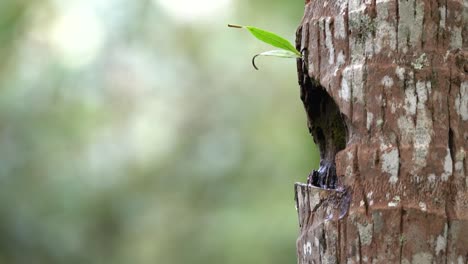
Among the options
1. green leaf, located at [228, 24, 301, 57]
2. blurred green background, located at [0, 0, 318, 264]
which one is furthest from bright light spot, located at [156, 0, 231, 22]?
green leaf, located at [228, 24, 301, 57]

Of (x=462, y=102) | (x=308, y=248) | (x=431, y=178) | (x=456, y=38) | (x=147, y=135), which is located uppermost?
(x=456, y=38)

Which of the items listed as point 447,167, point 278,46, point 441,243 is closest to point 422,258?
point 441,243

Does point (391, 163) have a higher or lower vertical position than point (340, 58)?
lower

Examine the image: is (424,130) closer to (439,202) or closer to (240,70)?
(439,202)

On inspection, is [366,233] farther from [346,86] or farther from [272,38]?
[272,38]

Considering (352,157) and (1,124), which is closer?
(352,157)

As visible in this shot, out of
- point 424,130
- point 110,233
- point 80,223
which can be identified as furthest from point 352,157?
point 110,233
